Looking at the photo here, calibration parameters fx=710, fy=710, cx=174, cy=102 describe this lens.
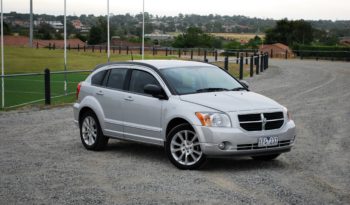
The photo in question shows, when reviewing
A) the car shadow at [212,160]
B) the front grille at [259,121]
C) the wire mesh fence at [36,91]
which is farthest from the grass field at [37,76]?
the front grille at [259,121]

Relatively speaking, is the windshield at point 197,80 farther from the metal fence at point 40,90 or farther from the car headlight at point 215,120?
the metal fence at point 40,90

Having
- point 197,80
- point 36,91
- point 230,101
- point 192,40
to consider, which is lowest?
point 36,91

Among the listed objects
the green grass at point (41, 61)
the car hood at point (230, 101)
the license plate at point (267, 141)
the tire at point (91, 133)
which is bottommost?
the green grass at point (41, 61)

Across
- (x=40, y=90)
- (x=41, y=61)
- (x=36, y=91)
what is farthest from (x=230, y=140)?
(x=41, y=61)

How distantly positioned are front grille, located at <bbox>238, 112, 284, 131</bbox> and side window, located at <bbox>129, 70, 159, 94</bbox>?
1767mm

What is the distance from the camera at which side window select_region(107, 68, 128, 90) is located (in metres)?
11.7

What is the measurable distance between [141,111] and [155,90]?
55 centimetres

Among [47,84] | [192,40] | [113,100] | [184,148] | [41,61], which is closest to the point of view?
[184,148]

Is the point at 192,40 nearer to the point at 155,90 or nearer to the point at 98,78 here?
the point at 98,78

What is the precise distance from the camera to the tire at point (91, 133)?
1191cm

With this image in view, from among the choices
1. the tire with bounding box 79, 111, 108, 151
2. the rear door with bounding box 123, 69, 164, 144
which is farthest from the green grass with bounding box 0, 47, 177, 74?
the rear door with bounding box 123, 69, 164, 144

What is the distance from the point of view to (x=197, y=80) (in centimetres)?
1098

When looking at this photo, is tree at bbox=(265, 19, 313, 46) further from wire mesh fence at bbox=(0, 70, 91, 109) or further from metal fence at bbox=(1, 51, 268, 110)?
wire mesh fence at bbox=(0, 70, 91, 109)

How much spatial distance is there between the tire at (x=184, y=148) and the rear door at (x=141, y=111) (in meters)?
0.40
